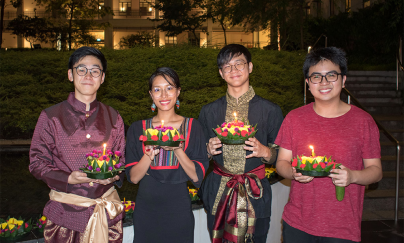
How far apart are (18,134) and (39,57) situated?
235 centimetres

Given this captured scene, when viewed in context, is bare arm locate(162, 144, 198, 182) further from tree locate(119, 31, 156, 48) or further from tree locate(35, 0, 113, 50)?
tree locate(35, 0, 113, 50)

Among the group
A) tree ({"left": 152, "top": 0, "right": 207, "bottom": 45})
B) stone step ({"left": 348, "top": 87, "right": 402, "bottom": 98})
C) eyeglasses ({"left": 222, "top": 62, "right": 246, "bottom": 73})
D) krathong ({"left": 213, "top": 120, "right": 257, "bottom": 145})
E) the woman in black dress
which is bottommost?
the woman in black dress

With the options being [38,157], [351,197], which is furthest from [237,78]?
[38,157]

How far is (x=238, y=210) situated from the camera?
2.71 m

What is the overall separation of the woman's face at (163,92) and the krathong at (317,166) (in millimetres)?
1114

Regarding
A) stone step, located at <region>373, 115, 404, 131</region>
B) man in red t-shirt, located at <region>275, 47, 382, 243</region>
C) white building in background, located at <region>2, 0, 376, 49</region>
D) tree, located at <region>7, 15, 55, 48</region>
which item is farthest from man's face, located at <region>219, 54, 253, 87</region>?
white building in background, located at <region>2, 0, 376, 49</region>

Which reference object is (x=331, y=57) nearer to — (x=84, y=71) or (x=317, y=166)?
(x=317, y=166)

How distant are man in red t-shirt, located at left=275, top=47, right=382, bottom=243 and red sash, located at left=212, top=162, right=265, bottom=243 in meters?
0.38

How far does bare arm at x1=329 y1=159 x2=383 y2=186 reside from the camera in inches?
80.0

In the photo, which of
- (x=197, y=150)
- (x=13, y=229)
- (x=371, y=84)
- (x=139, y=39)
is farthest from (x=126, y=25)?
(x=197, y=150)

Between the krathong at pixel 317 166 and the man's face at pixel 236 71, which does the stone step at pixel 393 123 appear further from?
the krathong at pixel 317 166

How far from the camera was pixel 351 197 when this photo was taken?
223 cm

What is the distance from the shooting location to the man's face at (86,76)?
2420 millimetres

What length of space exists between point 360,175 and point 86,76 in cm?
207
